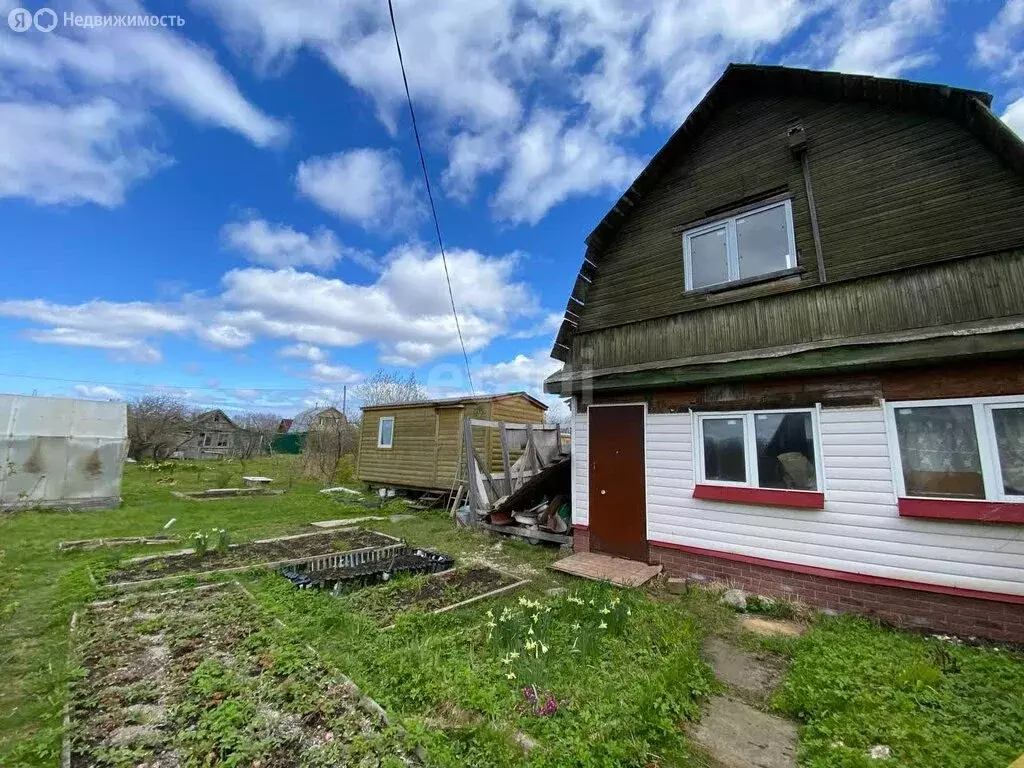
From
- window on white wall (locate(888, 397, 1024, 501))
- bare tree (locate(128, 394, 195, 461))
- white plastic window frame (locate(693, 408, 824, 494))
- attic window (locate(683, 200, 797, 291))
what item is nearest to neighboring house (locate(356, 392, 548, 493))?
white plastic window frame (locate(693, 408, 824, 494))

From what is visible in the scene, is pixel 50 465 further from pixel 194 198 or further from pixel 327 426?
pixel 327 426

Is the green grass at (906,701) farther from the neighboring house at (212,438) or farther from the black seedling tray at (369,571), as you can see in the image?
the neighboring house at (212,438)

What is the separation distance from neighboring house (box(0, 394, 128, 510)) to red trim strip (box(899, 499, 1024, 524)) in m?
17.1

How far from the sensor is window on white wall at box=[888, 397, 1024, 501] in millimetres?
4062

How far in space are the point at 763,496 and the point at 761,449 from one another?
61 cm

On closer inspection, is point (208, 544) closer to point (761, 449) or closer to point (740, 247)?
Answer: point (761, 449)

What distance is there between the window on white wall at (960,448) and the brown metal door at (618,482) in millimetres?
3077

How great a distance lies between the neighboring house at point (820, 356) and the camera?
4223 millimetres

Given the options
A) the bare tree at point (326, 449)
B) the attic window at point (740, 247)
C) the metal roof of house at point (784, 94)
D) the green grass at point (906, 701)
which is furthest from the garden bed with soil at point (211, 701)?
the bare tree at point (326, 449)

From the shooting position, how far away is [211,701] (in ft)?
10.0

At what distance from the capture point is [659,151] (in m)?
6.87

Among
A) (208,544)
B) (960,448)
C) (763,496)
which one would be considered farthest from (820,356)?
(208,544)

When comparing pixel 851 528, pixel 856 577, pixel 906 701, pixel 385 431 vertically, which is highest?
pixel 385 431

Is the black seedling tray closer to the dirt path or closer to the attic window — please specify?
the dirt path
